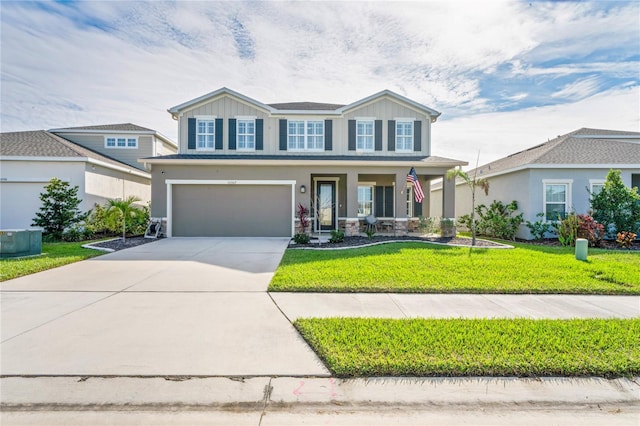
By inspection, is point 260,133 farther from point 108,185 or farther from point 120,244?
point 108,185

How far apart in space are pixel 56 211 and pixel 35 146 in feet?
17.6

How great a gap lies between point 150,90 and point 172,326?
45.7 ft

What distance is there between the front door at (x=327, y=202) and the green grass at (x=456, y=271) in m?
5.76

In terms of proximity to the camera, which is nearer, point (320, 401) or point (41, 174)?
A: point (320, 401)

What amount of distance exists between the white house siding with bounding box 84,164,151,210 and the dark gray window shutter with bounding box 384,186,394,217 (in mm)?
14648

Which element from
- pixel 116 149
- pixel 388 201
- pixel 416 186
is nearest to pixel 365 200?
pixel 388 201

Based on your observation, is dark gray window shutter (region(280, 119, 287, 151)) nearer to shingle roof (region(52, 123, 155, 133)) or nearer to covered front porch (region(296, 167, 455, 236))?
covered front porch (region(296, 167, 455, 236))

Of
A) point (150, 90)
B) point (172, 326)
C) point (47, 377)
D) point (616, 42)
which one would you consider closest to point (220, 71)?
point (150, 90)

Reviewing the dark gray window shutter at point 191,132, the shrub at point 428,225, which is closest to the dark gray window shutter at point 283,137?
the dark gray window shutter at point 191,132

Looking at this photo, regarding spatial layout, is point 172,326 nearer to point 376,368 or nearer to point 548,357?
point 376,368

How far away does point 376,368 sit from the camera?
298 cm

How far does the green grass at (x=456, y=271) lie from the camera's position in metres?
5.76

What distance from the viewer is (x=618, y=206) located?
460 inches

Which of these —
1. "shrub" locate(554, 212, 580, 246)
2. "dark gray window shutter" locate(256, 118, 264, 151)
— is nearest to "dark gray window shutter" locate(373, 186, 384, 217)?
"dark gray window shutter" locate(256, 118, 264, 151)
